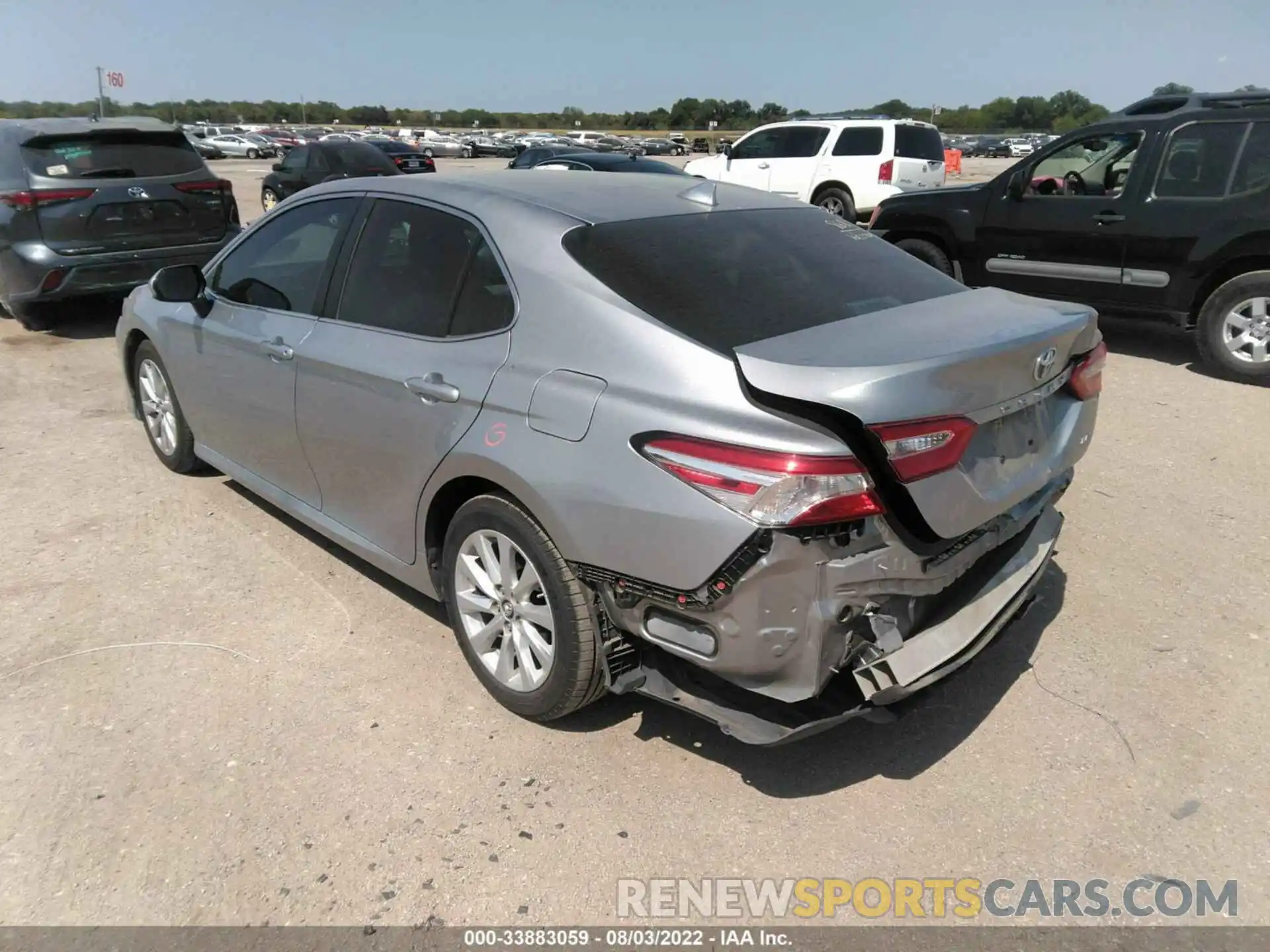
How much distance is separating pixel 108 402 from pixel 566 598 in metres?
5.41

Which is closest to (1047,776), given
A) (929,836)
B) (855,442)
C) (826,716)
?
(929,836)

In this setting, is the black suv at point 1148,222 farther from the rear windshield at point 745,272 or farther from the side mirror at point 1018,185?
the rear windshield at point 745,272

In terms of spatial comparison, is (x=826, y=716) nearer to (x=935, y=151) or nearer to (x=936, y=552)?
(x=936, y=552)

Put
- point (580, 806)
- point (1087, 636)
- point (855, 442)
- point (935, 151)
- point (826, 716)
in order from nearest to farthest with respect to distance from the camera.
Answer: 1. point (855, 442)
2. point (826, 716)
3. point (580, 806)
4. point (1087, 636)
5. point (935, 151)

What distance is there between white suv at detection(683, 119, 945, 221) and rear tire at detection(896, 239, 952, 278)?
6547 mm

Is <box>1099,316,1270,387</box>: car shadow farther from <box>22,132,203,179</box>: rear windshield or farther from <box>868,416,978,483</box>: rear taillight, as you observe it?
<box>22,132,203,179</box>: rear windshield

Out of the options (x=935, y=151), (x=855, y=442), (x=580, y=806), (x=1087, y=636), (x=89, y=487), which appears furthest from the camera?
(x=935, y=151)


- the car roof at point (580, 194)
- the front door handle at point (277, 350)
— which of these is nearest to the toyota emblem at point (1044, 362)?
the car roof at point (580, 194)

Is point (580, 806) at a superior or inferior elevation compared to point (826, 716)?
inferior

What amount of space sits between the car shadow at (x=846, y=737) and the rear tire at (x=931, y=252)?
20.3 ft

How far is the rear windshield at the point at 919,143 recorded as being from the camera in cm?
1552

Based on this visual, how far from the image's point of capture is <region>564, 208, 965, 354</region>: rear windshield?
2799 millimetres

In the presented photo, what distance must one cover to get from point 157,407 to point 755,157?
13.3 meters

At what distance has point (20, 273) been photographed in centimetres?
811
